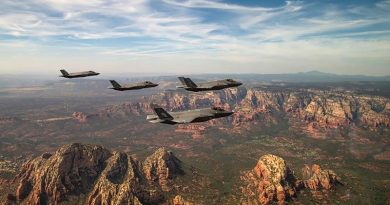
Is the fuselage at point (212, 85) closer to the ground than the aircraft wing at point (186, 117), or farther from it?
farther from it

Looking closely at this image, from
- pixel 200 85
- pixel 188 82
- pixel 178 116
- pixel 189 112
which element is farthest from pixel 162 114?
pixel 200 85

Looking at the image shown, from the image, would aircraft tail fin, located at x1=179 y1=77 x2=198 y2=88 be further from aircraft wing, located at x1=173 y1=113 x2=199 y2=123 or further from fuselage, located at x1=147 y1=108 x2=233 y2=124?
aircraft wing, located at x1=173 y1=113 x2=199 y2=123

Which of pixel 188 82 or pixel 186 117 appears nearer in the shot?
pixel 186 117

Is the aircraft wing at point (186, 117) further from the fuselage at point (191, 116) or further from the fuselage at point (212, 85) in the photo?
the fuselage at point (212, 85)

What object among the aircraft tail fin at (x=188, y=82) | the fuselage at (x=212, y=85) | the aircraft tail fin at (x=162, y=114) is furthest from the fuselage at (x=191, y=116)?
the aircraft tail fin at (x=188, y=82)

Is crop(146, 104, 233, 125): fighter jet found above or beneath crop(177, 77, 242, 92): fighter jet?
beneath

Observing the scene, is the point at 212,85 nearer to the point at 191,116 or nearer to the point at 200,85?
the point at 200,85

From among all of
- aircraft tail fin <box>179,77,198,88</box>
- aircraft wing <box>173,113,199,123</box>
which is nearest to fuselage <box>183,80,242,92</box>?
aircraft tail fin <box>179,77,198,88</box>

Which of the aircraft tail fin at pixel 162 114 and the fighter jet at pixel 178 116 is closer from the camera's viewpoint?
the fighter jet at pixel 178 116

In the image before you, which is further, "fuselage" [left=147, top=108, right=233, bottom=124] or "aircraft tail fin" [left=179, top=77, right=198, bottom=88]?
"aircraft tail fin" [left=179, top=77, right=198, bottom=88]

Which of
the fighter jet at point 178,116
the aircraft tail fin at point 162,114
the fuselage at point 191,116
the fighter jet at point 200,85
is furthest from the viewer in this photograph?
the fighter jet at point 200,85

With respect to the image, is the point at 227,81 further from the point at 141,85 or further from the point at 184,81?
the point at 141,85

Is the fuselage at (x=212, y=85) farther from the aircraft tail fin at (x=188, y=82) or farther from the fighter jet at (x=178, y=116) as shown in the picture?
the fighter jet at (x=178, y=116)

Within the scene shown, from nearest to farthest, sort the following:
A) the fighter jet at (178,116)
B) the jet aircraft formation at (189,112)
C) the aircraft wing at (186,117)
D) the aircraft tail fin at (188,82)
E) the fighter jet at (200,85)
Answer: the aircraft wing at (186,117), the fighter jet at (178,116), the jet aircraft formation at (189,112), the fighter jet at (200,85), the aircraft tail fin at (188,82)
